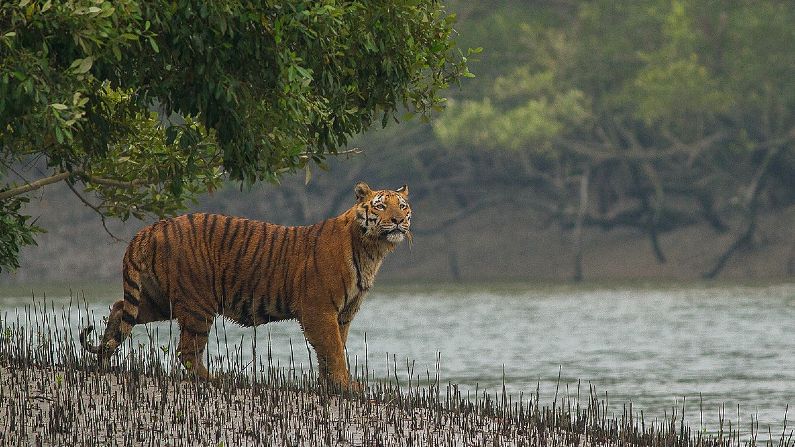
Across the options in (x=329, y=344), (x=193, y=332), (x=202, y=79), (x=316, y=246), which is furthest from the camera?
(x=316, y=246)

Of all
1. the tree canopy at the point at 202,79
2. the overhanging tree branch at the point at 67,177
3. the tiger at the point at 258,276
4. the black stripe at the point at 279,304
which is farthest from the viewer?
the black stripe at the point at 279,304

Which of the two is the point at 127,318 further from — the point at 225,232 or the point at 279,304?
the point at 279,304

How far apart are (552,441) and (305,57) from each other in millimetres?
3527

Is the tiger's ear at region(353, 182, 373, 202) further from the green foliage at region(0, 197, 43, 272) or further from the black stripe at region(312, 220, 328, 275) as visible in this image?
the green foliage at region(0, 197, 43, 272)

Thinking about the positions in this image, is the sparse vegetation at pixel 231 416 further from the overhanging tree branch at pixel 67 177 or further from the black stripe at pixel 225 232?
the overhanging tree branch at pixel 67 177

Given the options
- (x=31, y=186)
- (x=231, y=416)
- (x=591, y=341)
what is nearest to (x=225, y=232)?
(x=31, y=186)

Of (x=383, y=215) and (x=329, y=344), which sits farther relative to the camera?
(x=383, y=215)

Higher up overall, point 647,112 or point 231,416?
point 647,112

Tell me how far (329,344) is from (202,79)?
11.0 feet

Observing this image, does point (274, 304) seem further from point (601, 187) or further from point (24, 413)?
point (601, 187)

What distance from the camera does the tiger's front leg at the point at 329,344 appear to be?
560 inches

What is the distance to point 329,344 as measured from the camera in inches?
560

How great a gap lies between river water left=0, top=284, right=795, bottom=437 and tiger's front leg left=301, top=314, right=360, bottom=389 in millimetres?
312

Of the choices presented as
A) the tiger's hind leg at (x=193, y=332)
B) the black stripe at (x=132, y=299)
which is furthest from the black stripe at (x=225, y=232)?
the black stripe at (x=132, y=299)
